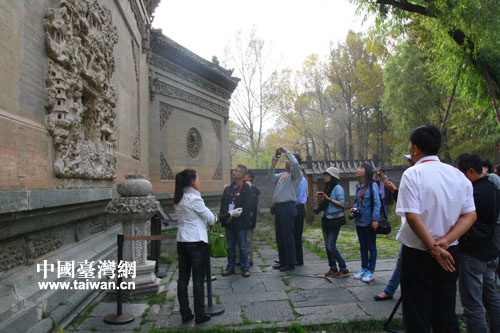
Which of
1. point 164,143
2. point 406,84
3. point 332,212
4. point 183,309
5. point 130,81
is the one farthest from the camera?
point 406,84

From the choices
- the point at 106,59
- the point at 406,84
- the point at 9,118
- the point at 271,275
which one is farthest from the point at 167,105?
the point at 406,84

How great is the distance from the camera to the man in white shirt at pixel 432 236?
2.27 meters

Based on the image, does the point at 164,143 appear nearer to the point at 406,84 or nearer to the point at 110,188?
the point at 110,188

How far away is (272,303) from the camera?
13.3ft

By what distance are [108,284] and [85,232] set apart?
78 cm

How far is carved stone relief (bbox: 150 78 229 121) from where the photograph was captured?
10.1 metres

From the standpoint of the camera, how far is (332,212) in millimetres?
5035

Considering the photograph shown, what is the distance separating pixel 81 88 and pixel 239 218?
2869mm

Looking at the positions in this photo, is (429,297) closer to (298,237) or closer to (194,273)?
(194,273)

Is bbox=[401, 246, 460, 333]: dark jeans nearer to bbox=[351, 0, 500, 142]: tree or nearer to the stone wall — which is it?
the stone wall

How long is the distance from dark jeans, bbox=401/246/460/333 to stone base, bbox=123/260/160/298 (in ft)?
10.5

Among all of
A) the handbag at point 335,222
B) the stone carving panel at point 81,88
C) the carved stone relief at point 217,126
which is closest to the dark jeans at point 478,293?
the handbag at point 335,222

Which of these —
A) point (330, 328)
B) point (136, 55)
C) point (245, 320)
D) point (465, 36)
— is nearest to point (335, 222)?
point (330, 328)

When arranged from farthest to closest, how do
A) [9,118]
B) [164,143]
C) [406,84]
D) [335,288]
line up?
1. [406,84]
2. [164,143]
3. [335,288]
4. [9,118]
